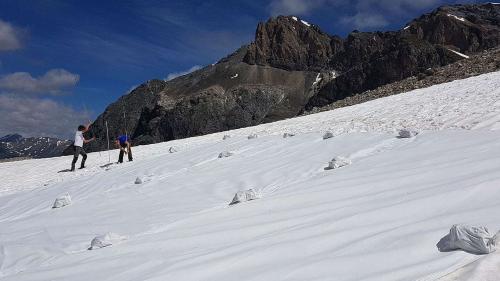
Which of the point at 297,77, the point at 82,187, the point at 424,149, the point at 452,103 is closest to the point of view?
the point at 424,149

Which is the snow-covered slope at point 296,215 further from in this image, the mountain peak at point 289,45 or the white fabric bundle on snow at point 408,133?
the mountain peak at point 289,45

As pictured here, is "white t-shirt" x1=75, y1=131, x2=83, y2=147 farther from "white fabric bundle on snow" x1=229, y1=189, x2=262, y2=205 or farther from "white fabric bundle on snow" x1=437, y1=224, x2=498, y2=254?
"white fabric bundle on snow" x1=437, y1=224, x2=498, y2=254

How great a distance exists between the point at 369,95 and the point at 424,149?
1681cm

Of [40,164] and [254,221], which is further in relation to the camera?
[40,164]

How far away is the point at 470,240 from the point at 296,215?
7.00ft

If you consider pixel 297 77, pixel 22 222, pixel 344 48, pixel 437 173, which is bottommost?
pixel 22 222

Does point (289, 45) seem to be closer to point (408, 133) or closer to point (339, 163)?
point (408, 133)

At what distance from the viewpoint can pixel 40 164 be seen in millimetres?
17688

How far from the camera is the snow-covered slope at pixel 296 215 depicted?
138 inches

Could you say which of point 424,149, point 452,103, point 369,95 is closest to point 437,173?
point 424,149

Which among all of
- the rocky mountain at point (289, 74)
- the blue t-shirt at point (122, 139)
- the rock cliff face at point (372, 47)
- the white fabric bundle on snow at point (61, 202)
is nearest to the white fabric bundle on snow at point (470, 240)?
the white fabric bundle on snow at point (61, 202)

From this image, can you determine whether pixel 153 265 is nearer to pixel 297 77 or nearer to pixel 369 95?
pixel 369 95

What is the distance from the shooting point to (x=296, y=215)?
4.95m

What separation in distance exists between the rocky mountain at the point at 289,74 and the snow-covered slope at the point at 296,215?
88447mm
